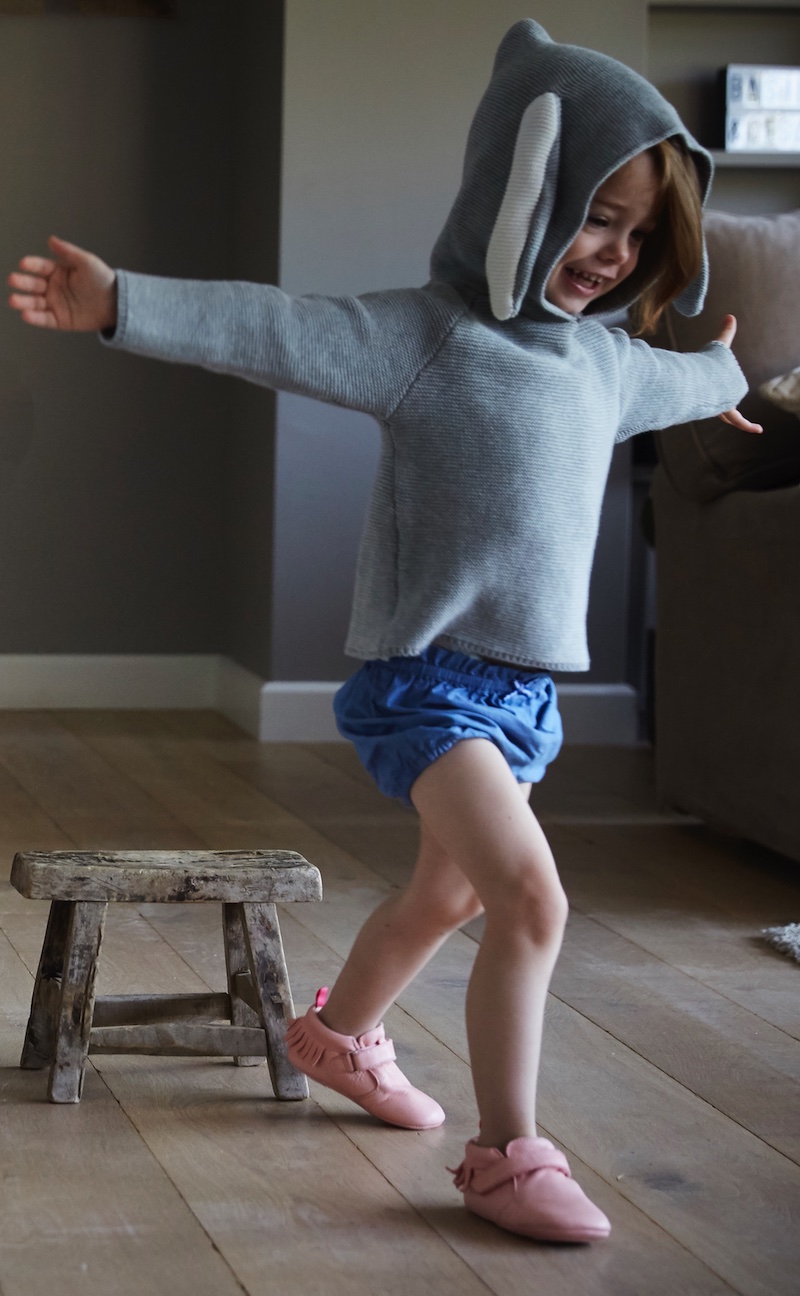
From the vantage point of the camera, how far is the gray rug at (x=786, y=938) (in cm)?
202

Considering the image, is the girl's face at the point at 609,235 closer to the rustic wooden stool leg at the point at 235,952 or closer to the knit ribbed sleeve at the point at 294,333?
the knit ribbed sleeve at the point at 294,333

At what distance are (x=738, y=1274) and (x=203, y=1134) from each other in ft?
1.60

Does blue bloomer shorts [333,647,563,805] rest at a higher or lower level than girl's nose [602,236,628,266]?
lower

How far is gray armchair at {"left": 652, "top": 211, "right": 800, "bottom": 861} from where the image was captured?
7.78 ft

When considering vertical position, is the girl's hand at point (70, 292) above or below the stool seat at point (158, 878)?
above

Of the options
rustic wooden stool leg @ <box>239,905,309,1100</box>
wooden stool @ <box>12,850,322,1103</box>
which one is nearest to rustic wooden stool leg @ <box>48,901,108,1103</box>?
wooden stool @ <box>12,850,322,1103</box>

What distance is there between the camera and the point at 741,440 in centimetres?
248

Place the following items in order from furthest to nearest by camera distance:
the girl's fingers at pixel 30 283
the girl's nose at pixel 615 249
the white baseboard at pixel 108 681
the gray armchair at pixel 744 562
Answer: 1. the white baseboard at pixel 108 681
2. the gray armchair at pixel 744 562
3. the girl's nose at pixel 615 249
4. the girl's fingers at pixel 30 283

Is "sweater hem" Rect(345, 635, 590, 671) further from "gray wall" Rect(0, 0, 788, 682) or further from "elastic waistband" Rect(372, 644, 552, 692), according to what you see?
"gray wall" Rect(0, 0, 788, 682)

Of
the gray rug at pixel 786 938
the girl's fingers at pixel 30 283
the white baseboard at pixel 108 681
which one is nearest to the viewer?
the girl's fingers at pixel 30 283

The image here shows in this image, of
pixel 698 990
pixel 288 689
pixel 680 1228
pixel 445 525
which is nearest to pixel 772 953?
pixel 698 990

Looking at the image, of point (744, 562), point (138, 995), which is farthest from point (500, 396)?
point (744, 562)

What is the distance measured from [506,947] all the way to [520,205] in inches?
23.8

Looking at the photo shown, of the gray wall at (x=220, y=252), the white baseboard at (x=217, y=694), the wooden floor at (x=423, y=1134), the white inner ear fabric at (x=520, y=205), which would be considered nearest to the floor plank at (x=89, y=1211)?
the wooden floor at (x=423, y=1134)
